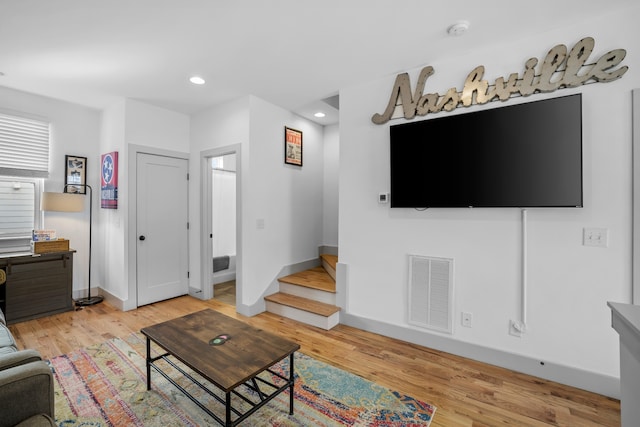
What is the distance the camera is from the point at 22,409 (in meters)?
1.24

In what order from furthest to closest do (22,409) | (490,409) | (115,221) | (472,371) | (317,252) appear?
(317,252)
(115,221)
(472,371)
(490,409)
(22,409)

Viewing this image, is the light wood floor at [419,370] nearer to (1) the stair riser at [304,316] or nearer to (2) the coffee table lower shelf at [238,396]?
(1) the stair riser at [304,316]

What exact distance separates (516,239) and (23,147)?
5.49 meters

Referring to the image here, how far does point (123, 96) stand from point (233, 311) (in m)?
3.02

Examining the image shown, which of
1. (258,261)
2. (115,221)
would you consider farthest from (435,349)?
(115,221)

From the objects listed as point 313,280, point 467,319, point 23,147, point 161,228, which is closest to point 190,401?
point 313,280

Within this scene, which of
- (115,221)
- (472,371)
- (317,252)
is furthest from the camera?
(317,252)

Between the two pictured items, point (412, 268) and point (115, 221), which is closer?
point (412, 268)

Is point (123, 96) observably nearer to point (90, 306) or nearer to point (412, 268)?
point (90, 306)

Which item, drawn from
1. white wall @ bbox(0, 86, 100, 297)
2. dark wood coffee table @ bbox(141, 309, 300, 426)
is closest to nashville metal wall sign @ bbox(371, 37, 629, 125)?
dark wood coffee table @ bbox(141, 309, 300, 426)

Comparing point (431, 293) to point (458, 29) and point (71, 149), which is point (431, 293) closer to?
point (458, 29)

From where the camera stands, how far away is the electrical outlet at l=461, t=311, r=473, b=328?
103 inches

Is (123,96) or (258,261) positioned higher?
(123,96)

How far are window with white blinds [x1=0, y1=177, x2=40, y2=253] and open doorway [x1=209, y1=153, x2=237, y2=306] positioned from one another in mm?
2254
